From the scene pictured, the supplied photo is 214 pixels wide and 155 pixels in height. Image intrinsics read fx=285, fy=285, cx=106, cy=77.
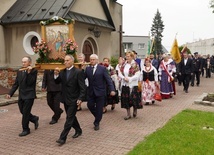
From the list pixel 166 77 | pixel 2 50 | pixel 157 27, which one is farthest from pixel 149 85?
pixel 157 27

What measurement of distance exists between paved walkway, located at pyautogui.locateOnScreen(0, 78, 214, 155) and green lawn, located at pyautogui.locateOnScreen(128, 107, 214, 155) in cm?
33

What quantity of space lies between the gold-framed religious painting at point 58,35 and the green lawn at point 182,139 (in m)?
4.07

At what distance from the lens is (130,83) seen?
805 cm

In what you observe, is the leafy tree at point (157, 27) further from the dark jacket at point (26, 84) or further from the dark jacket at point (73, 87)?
the dark jacket at point (73, 87)

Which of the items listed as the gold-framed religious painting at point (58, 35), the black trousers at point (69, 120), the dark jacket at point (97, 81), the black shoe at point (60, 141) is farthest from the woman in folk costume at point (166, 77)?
the black shoe at point (60, 141)

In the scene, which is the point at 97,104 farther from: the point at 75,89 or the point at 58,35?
the point at 58,35

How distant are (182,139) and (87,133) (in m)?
2.17

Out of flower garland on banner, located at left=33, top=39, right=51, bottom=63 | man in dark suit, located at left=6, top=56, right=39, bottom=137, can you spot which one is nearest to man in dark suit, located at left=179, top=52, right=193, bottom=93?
flower garland on banner, located at left=33, top=39, right=51, bottom=63

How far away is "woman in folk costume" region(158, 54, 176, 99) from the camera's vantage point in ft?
40.3

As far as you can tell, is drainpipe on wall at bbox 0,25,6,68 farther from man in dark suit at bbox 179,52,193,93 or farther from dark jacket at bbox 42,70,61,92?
man in dark suit at bbox 179,52,193,93

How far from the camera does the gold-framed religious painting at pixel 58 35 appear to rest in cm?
898

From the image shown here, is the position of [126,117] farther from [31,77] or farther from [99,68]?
[31,77]

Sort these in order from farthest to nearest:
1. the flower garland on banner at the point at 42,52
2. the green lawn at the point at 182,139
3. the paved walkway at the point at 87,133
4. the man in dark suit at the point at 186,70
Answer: the man in dark suit at the point at 186,70
the flower garland on banner at the point at 42,52
the paved walkway at the point at 87,133
the green lawn at the point at 182,139

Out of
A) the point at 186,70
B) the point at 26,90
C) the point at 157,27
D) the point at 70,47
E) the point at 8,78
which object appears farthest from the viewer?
the point at 157,27
